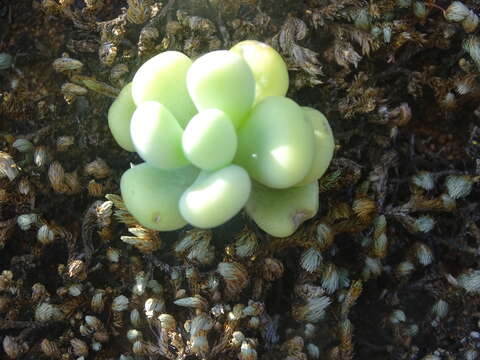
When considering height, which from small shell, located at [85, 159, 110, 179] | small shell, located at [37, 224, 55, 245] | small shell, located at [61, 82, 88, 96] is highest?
small shell, located at [61, 82, 88, 96]

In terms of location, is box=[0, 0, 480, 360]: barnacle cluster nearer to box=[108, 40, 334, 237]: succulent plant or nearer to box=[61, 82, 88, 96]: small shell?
box=[61, 82, 88, 96]: small shell

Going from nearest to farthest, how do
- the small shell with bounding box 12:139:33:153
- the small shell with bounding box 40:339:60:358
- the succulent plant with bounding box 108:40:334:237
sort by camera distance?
1. the succulent plant with bounding box 108:40:334:237
2. the small shell with bounding box 40:339:60:358
3. the small shell with bounding box 12:139:33:153

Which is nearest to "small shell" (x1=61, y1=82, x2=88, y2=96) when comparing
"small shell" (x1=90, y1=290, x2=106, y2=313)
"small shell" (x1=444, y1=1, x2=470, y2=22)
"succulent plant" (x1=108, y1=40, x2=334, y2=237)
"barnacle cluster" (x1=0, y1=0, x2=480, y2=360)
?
"barnacle cluster" (x1=0, y1=0, x2=480, y2=360)

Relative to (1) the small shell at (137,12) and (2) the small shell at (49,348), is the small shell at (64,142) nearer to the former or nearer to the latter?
(1) the small shell at (137,12)

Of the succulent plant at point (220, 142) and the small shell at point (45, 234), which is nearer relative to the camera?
the succulent plant at point (220, 142)

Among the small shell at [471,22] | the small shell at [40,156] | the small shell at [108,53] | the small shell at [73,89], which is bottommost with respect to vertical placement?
the small shell at [40,156]

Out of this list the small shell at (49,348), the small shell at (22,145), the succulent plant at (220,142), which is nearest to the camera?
the succulent plant at (220,142)

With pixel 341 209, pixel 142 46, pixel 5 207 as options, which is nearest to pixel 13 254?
pixel 5 207

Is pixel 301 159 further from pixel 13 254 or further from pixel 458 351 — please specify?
pixel 13 254

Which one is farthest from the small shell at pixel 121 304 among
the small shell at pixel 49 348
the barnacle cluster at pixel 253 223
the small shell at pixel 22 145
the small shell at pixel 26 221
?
the small shell at pixel 22 145
